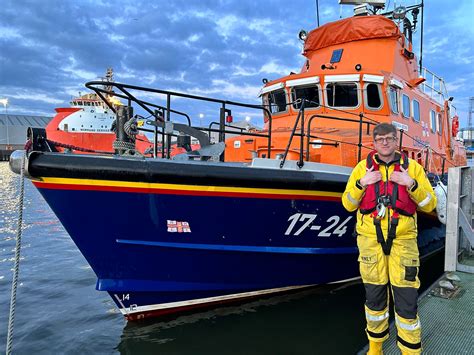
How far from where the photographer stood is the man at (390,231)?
252 centimetres

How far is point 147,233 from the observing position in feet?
11.3

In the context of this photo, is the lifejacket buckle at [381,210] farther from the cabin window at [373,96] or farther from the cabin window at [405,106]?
the cabin window at [405,106]

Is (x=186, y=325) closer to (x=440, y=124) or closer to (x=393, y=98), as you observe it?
(x=393, y=98)

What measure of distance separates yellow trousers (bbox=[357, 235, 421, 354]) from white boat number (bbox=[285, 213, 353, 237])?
1074 mm

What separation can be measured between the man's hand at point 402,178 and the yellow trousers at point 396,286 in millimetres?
371

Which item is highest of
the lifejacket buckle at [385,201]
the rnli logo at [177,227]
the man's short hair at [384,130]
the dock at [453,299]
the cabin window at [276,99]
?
the cabin window at [276,99]

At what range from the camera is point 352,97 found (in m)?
5.30

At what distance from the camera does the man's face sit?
2523mm

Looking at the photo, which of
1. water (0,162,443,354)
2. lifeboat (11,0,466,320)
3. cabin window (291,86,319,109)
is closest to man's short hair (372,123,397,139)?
lifeboat (11,0,466,320)

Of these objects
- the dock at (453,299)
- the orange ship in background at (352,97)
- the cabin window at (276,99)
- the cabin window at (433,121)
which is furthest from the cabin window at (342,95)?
the cabin window at (433,121)

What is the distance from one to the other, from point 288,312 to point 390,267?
6.32ft

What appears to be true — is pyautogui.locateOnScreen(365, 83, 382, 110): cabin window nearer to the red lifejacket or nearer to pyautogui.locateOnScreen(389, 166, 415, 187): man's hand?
the red lifejacket

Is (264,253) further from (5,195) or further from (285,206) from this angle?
(5,195)

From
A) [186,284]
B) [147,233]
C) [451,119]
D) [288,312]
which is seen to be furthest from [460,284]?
[451,119]
